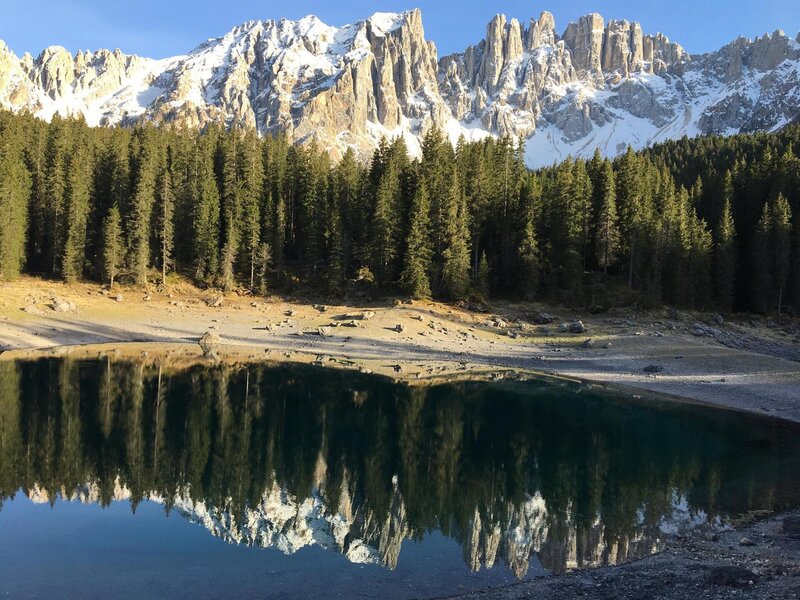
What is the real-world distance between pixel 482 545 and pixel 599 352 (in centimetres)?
3422

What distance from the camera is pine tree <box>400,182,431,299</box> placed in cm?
6166

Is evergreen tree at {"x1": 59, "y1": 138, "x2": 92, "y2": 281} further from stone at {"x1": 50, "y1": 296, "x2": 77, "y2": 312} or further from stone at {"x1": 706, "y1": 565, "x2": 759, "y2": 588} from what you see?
stone at {"x1": 706, "y1": 565, "x2": 759, "y2": 588}

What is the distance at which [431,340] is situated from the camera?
4916cm

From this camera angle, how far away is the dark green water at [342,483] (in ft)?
41.0

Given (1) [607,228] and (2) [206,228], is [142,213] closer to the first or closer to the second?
(2) [206,228]

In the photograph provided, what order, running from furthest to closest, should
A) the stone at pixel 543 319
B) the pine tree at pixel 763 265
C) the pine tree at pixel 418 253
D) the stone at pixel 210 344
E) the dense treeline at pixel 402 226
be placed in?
1. the pine tree at pixel 763 265
2. the dense treeline at pixel 402 226
3. the pine tree at pixel 418 253
4. the stone at pixel 543 319
5. the stone at pixel 210 344

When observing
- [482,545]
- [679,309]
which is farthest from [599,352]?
[482,545]

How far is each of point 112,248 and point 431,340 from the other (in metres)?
40.3

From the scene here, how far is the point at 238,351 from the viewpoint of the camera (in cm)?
4609

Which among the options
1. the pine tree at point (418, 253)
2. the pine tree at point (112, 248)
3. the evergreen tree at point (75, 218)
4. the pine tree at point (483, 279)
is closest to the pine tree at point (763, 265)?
the pine tree at point (483, 279)

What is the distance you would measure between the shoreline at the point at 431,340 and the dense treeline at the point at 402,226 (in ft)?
17.1

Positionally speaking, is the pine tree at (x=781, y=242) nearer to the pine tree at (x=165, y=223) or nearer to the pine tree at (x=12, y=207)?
the pine tree at (x=165, y=223)

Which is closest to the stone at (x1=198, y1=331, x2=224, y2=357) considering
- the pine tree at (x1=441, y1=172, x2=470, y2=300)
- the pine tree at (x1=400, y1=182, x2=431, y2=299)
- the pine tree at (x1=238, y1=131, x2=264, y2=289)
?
the pine tree at (x1=400, y1=182, x2=431, y2=299)

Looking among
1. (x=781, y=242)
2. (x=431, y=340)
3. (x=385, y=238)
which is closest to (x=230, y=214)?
(x=385, y=238)
